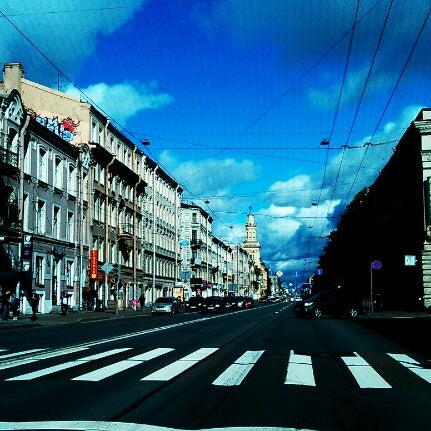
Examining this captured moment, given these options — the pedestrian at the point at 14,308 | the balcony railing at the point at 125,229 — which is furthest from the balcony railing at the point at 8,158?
the balcony railing at the point at 125,229

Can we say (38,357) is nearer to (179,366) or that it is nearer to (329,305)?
(179,366)

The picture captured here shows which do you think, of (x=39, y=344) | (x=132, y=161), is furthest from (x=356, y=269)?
(x=39, y=344)

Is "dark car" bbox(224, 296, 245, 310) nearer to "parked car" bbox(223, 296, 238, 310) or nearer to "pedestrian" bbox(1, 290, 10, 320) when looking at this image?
"parked car" bbox(223, 296, 238, 310)

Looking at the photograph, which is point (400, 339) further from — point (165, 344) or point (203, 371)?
point (203, 371)

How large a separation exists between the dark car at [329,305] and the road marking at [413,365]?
906 inches

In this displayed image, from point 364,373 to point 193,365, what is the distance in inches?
130

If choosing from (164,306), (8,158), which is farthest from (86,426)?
(164,306)

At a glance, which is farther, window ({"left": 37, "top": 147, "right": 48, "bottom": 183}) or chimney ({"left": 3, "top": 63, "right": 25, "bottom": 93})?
chimney ({"left": 3, "top": 63, "right": 25, "bottom": 93})

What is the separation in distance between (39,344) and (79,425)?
1249 centimetres

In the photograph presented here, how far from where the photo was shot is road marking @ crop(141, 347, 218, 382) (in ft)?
37.1

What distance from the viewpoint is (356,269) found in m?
77.2

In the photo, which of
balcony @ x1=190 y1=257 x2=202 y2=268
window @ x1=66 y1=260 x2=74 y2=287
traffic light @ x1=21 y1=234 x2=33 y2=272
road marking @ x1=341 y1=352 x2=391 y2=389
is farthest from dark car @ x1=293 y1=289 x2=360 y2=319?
balcony @ x1=190 y1=257 x2=202 y2=268

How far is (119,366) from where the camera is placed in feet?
A: 42.7

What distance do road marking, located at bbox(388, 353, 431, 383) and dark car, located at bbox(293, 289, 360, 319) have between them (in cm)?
2302
